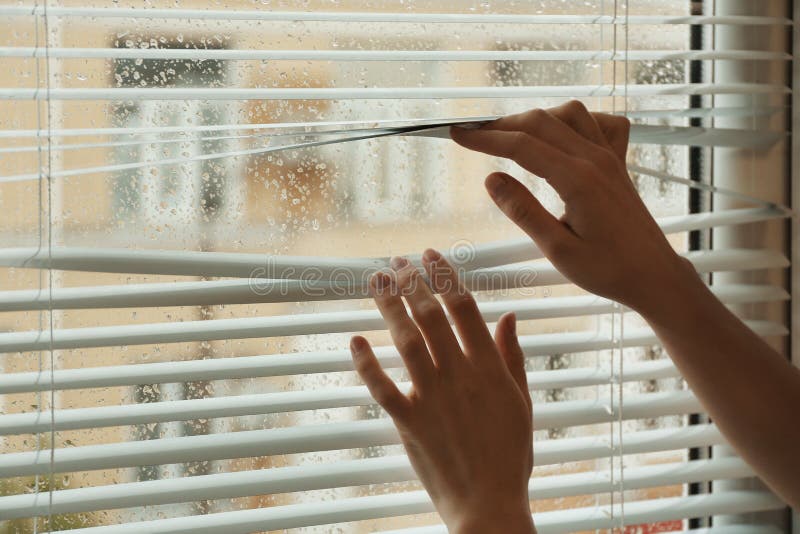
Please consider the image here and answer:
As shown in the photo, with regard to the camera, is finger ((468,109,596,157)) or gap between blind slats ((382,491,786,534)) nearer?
finger ((468,109,596,157))

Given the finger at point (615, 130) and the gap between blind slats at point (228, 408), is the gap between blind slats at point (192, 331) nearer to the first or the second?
the gap between blind slats at point (228, 408)

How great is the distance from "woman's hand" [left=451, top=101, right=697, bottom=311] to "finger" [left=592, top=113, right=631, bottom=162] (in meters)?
0.02

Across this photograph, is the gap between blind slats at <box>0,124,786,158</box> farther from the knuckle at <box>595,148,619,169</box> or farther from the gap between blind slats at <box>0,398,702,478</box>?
the gap between blind slats at <box>0,398,702,478</box>

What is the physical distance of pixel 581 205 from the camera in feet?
2.31

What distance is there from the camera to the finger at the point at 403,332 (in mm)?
715

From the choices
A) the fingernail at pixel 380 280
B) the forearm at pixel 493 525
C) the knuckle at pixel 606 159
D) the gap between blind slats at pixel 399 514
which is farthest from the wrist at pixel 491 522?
the knuckle at pixel 606 159

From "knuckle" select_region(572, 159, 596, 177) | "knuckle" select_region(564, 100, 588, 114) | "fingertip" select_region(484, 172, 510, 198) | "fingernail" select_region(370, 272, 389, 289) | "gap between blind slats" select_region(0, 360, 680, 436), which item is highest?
"knuckle" select_region(564, 100, 588, 114)

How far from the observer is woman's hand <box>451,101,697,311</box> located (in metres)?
0.70

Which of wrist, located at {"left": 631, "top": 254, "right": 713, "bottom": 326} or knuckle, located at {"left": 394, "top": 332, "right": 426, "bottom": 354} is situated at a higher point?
wrist, located at {"left": 631, "top": 254, "right": 713, "bottom": 326}

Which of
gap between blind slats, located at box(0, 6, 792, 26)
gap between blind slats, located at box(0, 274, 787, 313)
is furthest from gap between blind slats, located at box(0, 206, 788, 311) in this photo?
gap between blind slats, located at box(0, 6, 792, 26)

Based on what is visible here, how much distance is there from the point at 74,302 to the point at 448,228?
0.37 meters

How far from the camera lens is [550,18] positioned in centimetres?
80

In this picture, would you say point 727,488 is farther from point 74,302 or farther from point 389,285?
point 74,302

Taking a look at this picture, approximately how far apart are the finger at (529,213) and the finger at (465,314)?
0.28ft
